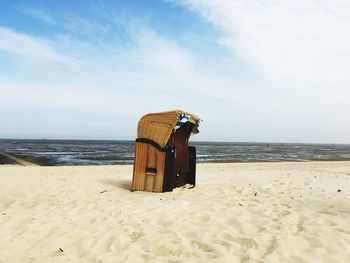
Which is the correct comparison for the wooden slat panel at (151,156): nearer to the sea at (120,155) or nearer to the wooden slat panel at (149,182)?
the wooden slat panel at (149,182)

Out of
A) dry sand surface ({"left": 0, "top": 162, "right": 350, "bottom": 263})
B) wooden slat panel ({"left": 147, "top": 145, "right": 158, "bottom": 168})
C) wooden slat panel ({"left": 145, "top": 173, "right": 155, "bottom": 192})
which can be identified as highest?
wooden slat panel ({"left": 147, "top": 145, "right": 158, "bottom": 168})

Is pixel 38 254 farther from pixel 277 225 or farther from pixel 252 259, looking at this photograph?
pixel 277 225

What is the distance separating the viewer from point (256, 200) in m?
7.29

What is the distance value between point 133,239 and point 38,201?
3.48 m

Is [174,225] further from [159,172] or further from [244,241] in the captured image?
[159,172]

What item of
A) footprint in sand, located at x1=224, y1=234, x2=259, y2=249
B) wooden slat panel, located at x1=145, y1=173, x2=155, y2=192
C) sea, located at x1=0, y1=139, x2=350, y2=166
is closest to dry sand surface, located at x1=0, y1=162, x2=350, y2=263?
footprint in sand, located at x1=224, y1=234, x2=259, y2=249

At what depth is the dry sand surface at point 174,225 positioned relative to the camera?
4.19 meters

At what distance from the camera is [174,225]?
538 cm

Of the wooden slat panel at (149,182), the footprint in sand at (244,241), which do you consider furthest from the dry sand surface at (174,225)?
the wooden slat panel at (149,182)

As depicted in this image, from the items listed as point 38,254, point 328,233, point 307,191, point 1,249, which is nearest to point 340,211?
point 328,233

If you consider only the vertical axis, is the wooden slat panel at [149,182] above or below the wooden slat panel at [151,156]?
below

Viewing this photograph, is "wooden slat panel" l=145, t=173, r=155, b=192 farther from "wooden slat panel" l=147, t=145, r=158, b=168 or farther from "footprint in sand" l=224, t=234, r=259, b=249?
"footprint in sand" l=224, t=234, r=259, b=249

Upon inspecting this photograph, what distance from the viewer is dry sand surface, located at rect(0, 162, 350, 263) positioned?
13.8ft

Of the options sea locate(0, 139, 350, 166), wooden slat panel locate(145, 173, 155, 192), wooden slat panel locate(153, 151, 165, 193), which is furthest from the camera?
sea locate(0, 139, 350, 166)
